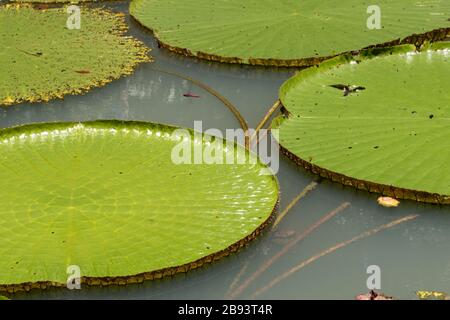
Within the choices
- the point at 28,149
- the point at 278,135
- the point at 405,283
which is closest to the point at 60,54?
the point at 28,149

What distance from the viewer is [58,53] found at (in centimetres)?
450

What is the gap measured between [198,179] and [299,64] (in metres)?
Result: 1.27

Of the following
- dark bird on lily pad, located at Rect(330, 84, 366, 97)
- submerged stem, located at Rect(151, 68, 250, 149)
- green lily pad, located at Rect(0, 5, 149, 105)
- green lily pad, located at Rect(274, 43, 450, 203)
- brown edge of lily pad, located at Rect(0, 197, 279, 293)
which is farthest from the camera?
green lily pad, located at Rect(0, 5, 149, 105)

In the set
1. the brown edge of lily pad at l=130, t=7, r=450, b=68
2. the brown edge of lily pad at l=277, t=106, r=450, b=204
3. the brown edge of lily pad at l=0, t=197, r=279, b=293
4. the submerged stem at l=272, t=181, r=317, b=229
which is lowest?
the brown edge of lily pad at l=0, t=197, r=279, b=293

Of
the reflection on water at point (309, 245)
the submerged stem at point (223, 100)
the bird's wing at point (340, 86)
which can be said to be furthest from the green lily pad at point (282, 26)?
the reflection on water at point (309, 245)

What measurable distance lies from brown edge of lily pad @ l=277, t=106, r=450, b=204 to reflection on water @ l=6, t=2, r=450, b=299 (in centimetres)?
3

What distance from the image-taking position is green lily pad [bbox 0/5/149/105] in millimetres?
4172

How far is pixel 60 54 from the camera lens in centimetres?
449

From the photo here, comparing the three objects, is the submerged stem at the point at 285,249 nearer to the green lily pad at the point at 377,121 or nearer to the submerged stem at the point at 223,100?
the green lily pad at the point at 377,121

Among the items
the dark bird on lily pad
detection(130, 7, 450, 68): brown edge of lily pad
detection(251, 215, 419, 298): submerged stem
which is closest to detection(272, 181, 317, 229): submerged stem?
detection(251, 215, 419, 298): submerged stem

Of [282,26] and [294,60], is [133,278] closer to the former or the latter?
[294,60]

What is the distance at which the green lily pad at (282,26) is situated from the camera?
4.34 m

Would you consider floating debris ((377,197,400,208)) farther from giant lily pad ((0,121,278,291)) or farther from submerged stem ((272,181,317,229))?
giant lily pad ((0,121,278,291))

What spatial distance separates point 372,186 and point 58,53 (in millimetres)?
2099
